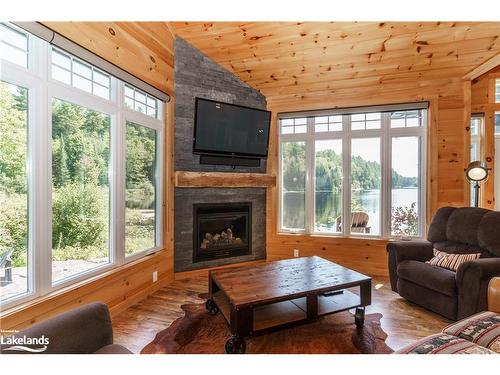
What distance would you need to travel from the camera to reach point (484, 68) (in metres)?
3.02

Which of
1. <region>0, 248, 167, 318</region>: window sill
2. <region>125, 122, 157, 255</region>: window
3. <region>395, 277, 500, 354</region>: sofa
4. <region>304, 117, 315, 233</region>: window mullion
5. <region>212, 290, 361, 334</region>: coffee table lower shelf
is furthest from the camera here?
<region>304, 117, 315, 233</region>: window mullion

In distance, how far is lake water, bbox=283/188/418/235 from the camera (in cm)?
358

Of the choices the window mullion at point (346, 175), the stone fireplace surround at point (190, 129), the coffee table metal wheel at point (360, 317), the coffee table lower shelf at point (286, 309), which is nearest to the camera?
the coffee table lower shelf at point (286, 309)

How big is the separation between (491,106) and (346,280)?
4.03 meters

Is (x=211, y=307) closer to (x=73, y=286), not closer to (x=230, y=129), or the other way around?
(x=73, y=286)

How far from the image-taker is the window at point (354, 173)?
3.54 meters

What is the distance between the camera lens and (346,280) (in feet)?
6.92

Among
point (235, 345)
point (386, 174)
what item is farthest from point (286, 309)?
point (386, 174)

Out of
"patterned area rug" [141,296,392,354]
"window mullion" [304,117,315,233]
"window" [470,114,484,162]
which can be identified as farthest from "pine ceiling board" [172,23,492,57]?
"patterned area rug" [141,296,392,354]

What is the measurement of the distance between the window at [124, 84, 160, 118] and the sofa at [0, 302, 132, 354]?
2.07m

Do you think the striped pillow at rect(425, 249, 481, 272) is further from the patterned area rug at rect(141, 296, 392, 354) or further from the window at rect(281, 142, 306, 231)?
the window at rect(281, 142, 306, 231)

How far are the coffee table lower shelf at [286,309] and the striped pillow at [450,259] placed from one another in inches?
37.7

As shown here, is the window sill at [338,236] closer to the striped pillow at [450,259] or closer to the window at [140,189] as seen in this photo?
the striped pillow at [450,259]

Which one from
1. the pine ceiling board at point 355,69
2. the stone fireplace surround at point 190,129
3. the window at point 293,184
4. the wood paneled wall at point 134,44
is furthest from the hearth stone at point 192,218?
the pine ceiling board at point 355,69
